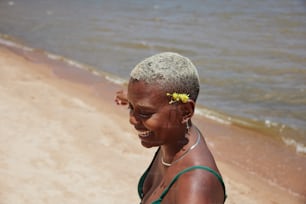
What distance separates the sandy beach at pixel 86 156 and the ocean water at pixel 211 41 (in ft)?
2.44

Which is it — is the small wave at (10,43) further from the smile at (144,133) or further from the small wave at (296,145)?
the smile at (144,133)

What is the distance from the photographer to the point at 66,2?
62.2ft

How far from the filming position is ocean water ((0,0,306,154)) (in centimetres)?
690

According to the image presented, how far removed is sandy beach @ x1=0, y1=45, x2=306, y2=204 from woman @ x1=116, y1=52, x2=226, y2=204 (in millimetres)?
2245

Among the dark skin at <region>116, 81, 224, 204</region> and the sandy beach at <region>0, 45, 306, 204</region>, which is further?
the sandy beach at <region>0, 45, 306, 204</region>

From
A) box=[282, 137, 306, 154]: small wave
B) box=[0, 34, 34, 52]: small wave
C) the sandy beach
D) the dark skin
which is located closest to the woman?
the dark skin

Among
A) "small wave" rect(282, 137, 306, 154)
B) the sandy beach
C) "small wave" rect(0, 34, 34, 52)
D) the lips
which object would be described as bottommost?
"small wave" rect(0, 34, 34, 52)

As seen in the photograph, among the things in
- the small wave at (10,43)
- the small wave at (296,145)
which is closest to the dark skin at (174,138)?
the small wave at (296,145)

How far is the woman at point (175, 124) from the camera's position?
1.77m

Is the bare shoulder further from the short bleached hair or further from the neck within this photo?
the short bleached hair

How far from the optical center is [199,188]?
173cm

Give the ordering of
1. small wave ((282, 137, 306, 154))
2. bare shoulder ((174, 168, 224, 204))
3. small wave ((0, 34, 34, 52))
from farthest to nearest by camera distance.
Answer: small wave ((0, 34, 34, 52)) → small wave ((282, 137, 306, 154)) → bare shoulder ((174, 168, 224, 204))

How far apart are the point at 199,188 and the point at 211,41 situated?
30.9 feet

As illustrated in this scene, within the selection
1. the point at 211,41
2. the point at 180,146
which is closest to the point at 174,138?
the point at 180,146
